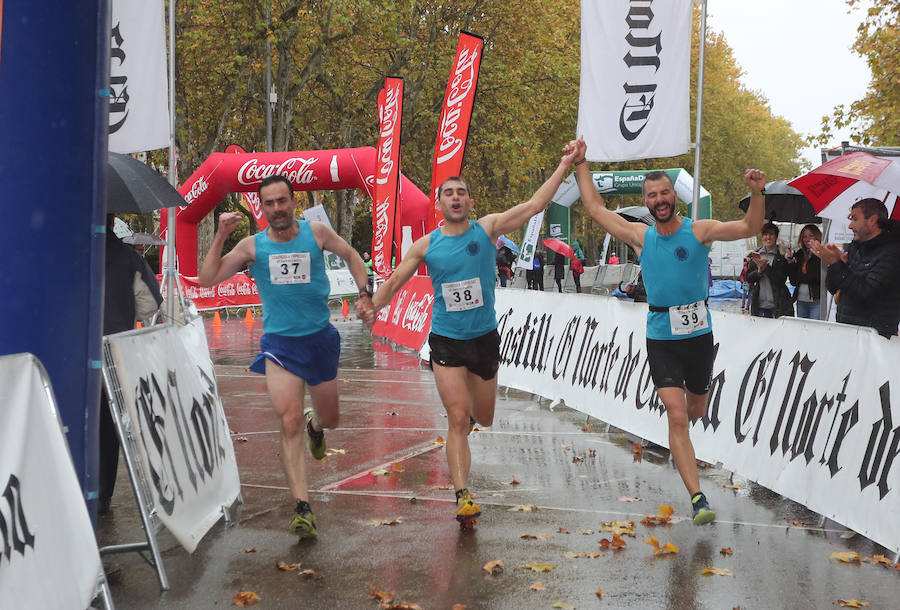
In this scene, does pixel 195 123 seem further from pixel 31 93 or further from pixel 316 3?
pixel 31 93

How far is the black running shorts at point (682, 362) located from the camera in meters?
6.79

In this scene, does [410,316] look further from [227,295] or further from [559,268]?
[559,268]

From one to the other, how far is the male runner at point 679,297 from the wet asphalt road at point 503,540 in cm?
74

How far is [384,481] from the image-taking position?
7.77 m

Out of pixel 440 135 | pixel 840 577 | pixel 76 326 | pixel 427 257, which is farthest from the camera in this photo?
pixel 440 135

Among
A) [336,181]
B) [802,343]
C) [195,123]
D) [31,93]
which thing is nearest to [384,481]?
[802,343]

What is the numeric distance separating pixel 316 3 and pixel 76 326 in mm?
29333

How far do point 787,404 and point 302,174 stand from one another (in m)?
18.5

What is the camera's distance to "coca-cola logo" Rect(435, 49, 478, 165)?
16.6 meters

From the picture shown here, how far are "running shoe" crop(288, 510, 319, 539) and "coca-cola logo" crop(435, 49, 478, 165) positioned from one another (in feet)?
37.0

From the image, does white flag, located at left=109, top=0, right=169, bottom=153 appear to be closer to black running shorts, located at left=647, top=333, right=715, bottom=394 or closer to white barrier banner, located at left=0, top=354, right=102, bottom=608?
black running shorts, located at left=647, top=333, right=715, bottom=394

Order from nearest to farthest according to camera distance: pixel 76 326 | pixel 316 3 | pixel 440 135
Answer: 1. pixel 76 326
2. pixel 440 135
3. pixel 316 3

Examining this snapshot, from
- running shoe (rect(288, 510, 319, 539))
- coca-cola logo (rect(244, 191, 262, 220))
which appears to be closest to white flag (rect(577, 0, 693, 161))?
running shoe (rect(288, 510, 319, 539))

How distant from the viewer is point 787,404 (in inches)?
286
